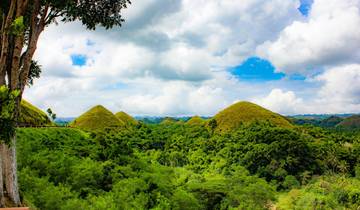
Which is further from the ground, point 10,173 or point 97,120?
point 97,120

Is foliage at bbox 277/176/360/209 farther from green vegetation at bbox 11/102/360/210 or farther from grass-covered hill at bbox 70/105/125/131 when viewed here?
grass-covered hill at bbox 70/105/125/131

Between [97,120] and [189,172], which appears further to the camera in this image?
[97,120]

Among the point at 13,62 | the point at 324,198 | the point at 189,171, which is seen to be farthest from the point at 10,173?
the point at 189,171

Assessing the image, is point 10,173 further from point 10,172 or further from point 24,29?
point 24,29

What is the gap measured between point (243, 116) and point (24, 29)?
130027 millimetres

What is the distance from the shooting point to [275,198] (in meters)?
57.3

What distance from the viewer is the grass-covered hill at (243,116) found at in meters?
134

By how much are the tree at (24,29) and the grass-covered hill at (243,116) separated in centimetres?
11777

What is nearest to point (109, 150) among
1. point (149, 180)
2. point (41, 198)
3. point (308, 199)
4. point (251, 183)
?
point (149, 180)

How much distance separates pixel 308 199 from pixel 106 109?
108 meters

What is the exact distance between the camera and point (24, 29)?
1188cm

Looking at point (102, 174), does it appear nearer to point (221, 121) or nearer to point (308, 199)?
point (308, 199)

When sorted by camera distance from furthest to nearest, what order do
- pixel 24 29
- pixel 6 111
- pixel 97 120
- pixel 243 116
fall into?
1. pixel 97 120
2. pixel 243 116
3. pixel 24 29
4. pixel 6 111

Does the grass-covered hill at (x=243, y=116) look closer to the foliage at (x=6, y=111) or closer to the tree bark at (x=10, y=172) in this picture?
the tree bark at (x=10, y=172)
